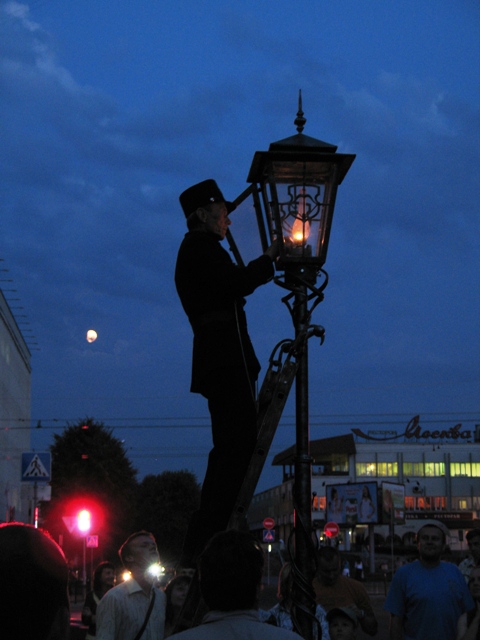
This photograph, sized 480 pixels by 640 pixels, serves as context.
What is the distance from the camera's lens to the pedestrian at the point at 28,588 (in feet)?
5.62

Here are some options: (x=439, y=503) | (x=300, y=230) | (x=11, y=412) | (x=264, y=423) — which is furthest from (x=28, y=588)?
(x=439, y=503)

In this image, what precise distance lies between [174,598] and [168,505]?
95939mm

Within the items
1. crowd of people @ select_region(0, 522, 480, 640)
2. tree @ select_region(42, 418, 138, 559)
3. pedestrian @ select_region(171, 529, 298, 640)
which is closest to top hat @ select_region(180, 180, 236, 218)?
crowd of people @ select_region(0, 522, 480, 640)

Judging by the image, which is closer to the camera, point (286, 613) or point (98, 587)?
point (286, 613)

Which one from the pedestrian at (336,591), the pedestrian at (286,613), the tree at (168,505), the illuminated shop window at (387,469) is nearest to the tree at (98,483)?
the tree at (168,505)

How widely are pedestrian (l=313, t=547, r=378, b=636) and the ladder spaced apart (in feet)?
9.27

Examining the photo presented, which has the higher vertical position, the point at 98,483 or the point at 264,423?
the point at 98,483

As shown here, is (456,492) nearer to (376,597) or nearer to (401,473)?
(401,473)

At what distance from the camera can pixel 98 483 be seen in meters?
73.6

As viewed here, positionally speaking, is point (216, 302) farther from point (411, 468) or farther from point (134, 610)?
point (411, 468)

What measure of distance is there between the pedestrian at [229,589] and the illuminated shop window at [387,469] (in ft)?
341

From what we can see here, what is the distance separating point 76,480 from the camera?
2830 inches

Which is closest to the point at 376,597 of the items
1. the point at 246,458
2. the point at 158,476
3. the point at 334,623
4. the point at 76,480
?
the point at 76,480

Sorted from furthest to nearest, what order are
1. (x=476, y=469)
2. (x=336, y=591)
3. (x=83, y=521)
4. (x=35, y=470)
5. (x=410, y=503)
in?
1. (x=476, y=469)
2. (x=410, y=503)
3. (x=83, y=521)
4. (x=35, y=470)
5. (x=336, y=591)
